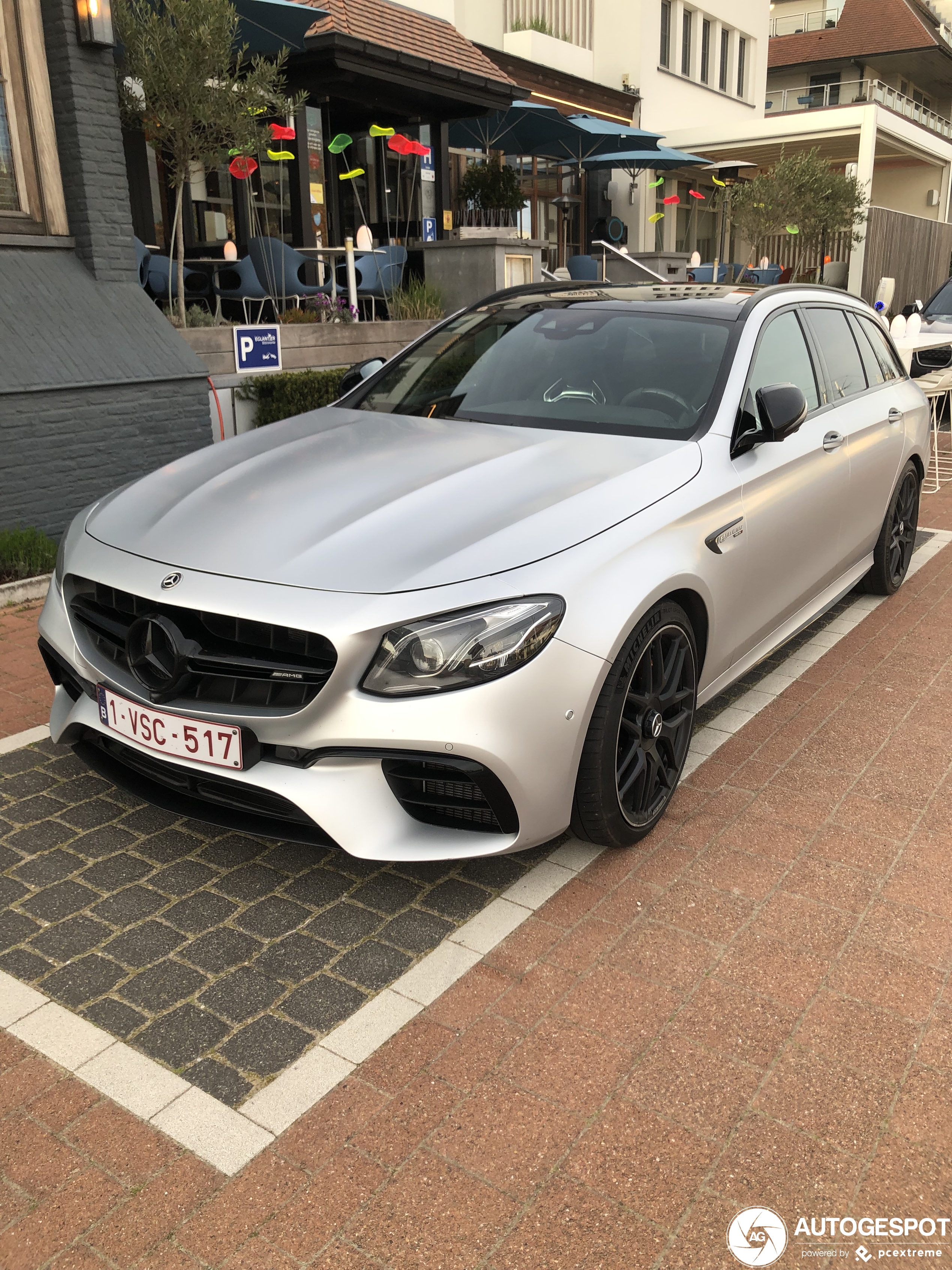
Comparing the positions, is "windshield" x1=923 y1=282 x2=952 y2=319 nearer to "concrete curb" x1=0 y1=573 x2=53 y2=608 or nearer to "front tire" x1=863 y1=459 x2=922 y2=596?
"front tire" x1=863 y1=459 x2=922 y2=596

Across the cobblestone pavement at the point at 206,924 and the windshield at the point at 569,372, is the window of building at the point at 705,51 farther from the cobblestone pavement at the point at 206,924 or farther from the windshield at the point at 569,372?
the cobblestone pavement at the point at 206,924

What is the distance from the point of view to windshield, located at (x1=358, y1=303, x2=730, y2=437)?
3.79 m

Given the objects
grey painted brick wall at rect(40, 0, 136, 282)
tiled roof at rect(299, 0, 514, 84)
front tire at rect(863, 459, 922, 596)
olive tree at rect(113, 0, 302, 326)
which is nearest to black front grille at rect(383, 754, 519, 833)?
front tire at rect(863, 459, 922, 596)

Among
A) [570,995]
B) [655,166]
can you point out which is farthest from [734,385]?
[655,166]

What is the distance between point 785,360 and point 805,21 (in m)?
45.2

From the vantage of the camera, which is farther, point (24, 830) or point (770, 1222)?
point (24, 830)

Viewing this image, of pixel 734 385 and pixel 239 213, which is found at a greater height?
pixel 239 213

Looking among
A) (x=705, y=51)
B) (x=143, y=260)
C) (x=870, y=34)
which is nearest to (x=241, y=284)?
(x=143, y=260)

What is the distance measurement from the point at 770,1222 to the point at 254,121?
8738mm

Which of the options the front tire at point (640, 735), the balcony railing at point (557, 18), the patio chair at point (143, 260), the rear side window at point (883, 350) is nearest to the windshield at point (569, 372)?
the front tire at point (640, 735)

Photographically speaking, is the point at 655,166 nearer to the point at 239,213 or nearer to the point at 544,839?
the point at 239,213

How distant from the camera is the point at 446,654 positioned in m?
2.67

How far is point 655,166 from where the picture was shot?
64.1 ft

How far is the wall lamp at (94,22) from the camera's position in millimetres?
6957
